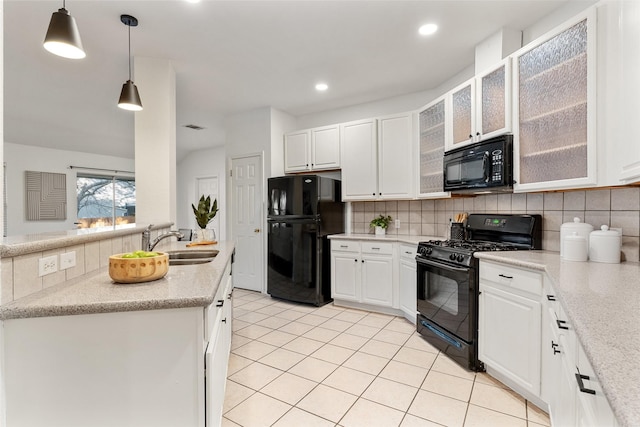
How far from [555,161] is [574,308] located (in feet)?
4.41

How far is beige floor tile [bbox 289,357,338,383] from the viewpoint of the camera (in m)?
2.20

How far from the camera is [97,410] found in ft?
3.59

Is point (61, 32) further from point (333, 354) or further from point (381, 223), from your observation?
point (381, 223)

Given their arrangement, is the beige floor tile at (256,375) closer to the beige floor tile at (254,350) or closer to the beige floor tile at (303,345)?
the beige floor tile at (254,350)

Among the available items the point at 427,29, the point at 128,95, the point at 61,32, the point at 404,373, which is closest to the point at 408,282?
the point at 404,373

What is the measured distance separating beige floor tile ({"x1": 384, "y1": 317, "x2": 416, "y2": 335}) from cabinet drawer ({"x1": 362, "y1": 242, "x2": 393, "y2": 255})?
2.34 feet

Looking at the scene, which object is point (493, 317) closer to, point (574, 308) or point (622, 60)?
point (574, 308)

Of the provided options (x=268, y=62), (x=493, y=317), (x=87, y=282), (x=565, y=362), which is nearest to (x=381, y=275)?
(x=493, y=317)

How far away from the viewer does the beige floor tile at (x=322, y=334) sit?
2.86 meters

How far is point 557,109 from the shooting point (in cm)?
195

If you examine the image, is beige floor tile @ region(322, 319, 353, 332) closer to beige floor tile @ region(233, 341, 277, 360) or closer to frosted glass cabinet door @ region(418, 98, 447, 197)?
beige floor tile @ region(233, 341, 277, 360)

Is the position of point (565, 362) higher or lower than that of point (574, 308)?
lower

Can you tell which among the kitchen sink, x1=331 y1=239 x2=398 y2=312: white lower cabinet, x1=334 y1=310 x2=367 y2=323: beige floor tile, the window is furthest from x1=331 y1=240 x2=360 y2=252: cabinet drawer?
the window

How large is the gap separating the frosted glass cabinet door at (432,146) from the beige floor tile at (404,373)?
166cm
